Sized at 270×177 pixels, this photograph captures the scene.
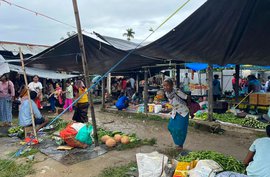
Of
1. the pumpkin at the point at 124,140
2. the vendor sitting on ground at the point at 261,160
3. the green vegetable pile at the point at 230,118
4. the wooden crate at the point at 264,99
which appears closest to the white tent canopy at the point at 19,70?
the pumpkin at the point at 124,140

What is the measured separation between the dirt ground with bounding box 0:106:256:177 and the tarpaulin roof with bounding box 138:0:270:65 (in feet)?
9.38

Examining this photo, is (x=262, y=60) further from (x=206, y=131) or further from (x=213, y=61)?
(x=206, y=131)

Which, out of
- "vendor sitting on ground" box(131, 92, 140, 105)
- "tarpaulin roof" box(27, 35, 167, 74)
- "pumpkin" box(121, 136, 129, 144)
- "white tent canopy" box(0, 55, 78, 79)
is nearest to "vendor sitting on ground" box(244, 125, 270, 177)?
"tarpaulin roof" box(27, 35, 167, 74)

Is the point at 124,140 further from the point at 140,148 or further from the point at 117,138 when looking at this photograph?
the point at 140,148

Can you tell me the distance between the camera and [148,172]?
3865mm

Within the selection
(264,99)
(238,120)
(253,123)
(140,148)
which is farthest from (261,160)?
(264,99)

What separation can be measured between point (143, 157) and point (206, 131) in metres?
4.92

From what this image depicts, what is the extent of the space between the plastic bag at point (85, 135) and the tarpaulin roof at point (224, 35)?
3106 mm

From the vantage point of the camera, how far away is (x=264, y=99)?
9.69m

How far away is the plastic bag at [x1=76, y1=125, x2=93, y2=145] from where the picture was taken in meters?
6.12

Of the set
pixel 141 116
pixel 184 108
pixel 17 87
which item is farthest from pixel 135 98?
pixel 184 108

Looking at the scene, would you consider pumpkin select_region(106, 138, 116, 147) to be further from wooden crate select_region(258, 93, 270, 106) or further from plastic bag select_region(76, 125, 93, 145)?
wooden crate select_region(258, 93, 270, 106)

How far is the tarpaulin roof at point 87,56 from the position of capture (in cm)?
577

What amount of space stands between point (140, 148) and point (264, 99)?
20.1 feet
